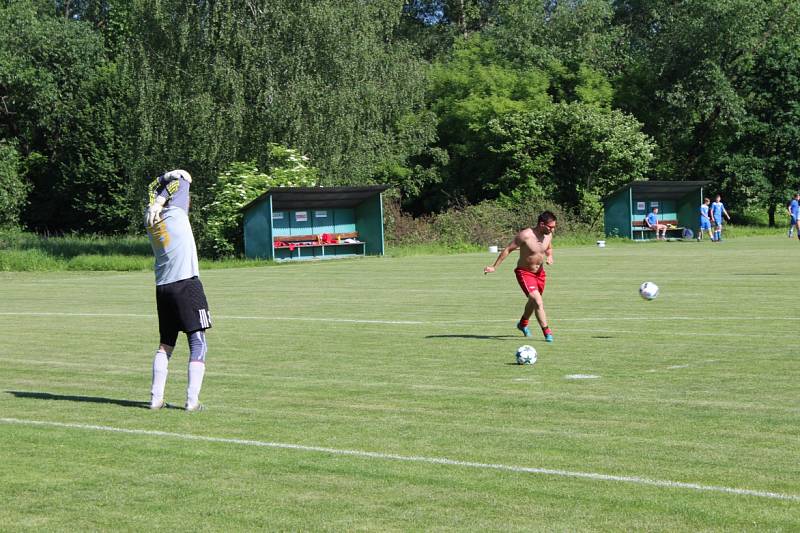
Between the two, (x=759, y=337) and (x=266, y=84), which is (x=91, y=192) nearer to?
(x=266, y=84)

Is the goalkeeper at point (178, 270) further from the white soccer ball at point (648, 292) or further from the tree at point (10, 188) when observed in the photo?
the tree at point (10, 188)

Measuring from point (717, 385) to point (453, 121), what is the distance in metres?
62.7

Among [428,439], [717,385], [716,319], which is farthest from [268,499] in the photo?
[716,319]

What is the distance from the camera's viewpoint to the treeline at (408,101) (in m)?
53.5

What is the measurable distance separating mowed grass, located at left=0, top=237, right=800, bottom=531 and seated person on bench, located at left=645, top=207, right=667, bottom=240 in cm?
3422

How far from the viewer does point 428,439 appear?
31.6ft

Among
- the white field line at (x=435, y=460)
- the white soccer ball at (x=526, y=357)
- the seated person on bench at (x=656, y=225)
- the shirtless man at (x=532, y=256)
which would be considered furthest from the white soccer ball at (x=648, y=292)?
the seated person on bench at (x=656, y=225)

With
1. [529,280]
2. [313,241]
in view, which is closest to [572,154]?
[313,241]

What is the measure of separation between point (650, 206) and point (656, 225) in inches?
62.7

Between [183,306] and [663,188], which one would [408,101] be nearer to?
[663,188]

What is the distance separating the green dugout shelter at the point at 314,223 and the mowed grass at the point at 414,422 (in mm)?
22662

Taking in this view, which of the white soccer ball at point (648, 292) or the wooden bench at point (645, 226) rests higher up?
the wooden bench at point (645, 226)

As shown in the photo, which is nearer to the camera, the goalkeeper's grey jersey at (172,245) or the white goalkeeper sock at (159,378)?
the goalkeeper's grey jersey at (172,245)

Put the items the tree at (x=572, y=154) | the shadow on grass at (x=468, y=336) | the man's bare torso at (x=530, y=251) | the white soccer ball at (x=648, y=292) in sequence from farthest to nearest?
the tree at (x=572, y=154) < the white soccer ball at (x=648, y=292) < the shadow on grass at (x=468, y=336) < the man's bare torso at (x=530, y=251)
